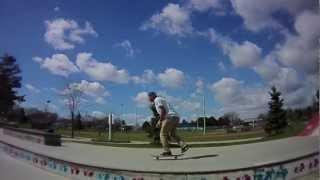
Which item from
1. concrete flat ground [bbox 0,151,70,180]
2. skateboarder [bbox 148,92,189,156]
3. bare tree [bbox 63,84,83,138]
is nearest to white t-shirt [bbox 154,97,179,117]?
skateboarder [bbox 148,92,189,156]

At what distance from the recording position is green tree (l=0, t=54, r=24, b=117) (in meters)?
5.49

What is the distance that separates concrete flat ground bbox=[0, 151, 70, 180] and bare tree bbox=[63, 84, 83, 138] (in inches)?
27.6

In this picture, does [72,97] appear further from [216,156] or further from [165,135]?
[216,156]

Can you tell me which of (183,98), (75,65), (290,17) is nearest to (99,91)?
(75,65)

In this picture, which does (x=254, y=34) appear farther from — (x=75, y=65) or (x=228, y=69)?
(x=75, y=65)

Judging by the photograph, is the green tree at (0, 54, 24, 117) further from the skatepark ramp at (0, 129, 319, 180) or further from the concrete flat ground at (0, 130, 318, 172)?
the concrete flat ground at (0, 130, 318, 172)

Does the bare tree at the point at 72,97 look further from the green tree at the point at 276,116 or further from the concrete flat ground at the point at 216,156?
the green tree at the point at 276,116

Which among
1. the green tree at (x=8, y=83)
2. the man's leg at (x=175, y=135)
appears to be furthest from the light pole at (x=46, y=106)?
the man's leg at (x=175, y=135)

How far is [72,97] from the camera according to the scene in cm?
522

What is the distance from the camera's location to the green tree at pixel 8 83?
5488mm

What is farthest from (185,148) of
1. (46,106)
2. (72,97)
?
(46,106)

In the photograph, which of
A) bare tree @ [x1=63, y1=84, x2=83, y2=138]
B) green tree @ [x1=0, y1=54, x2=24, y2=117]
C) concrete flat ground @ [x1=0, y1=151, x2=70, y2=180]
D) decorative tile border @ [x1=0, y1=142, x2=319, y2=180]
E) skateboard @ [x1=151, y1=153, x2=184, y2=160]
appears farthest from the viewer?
concrete flat ground @ [x1=0, y1=151, x2=70, y2=180]

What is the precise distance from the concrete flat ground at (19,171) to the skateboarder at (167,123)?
1042mm

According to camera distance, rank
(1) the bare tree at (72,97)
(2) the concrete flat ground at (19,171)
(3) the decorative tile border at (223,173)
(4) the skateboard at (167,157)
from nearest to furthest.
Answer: (3) the decorative tile border at (223,173) → (4) the skateboard at (167,157) → (1) the bare tree at (72,97) → (2) the concrete flat ground at (19,171)
